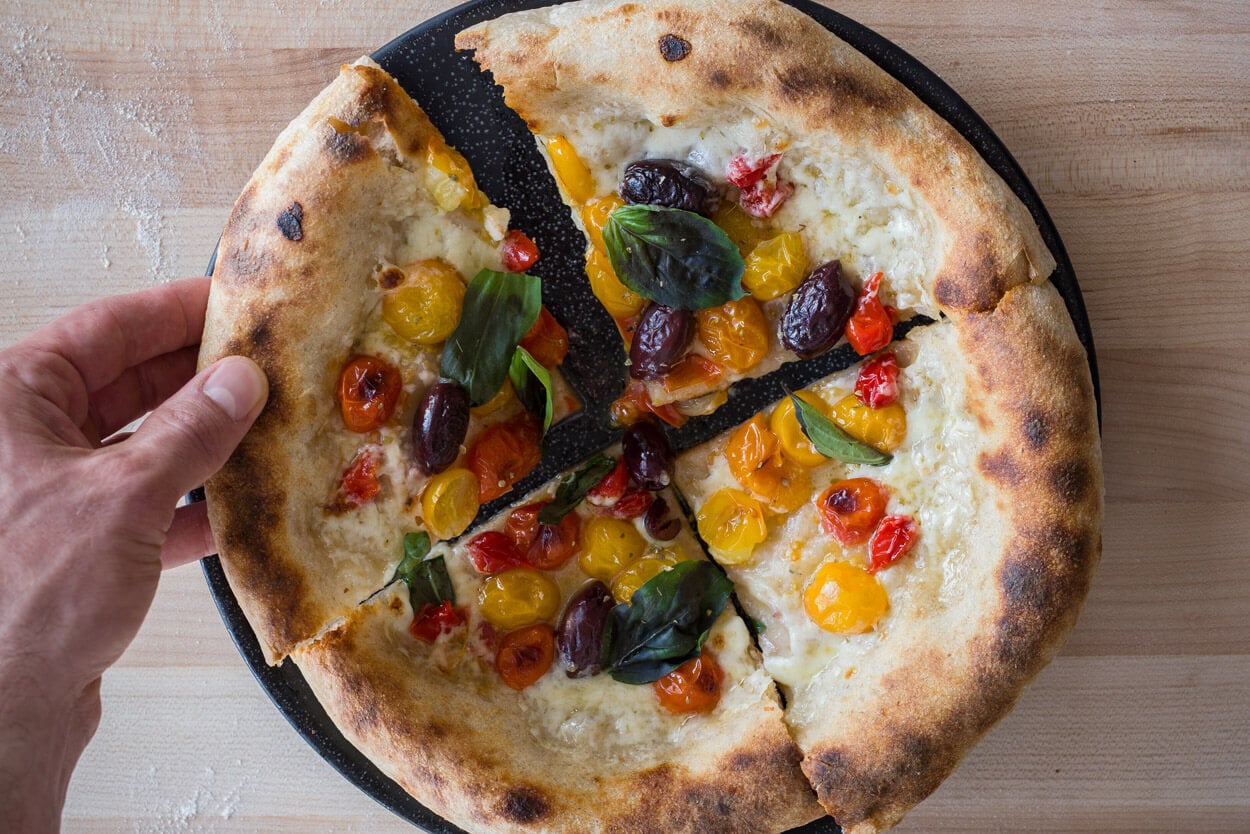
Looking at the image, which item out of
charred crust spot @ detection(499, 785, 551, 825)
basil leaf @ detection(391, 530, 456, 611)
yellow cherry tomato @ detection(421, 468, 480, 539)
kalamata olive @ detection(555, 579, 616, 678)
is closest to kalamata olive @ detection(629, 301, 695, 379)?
yellow cherry tomato @ detection(421, 468, 480, 539)

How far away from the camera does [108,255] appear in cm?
391

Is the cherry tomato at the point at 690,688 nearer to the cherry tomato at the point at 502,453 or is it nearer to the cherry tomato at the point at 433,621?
the cherry tomato at the point at 433,621

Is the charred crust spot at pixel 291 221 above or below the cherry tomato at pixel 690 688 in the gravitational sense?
above

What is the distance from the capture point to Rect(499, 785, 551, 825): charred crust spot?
3.25m

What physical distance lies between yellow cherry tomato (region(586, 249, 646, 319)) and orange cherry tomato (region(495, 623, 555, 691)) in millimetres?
1209

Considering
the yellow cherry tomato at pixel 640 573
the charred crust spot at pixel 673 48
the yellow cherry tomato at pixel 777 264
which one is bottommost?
the yellow cherry tomato at pixel 640 573

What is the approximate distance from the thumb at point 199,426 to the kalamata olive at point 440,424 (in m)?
0.52

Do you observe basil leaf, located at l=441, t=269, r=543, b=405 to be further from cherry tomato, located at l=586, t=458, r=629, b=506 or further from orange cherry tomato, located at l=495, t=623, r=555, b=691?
orange cherry tomato, located at l=495, t=623, r=555, b=691

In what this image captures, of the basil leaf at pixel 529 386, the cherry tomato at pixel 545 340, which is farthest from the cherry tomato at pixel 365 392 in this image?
the cherry tomato at pixel 545 340

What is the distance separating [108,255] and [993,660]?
3.56 m

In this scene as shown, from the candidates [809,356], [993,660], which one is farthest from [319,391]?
[993,660]

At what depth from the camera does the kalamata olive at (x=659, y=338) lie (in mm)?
3504

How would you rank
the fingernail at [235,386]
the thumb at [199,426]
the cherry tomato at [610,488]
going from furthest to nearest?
the cherry tomato at [610,488] → the fingernail at [235,386] → the thumb at [199,426]

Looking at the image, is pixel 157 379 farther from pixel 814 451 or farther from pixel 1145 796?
pixel 1145 796
